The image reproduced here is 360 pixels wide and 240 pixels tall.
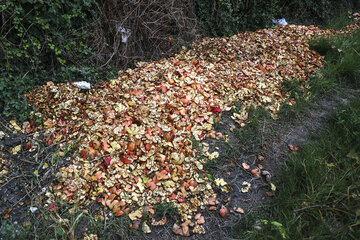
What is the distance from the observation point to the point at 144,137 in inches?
89.7

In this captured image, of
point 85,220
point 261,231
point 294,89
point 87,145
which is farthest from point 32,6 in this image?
point 294,89

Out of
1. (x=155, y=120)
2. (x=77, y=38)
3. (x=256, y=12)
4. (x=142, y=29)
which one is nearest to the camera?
(x=155, y=120)

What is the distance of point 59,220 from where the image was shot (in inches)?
70.1

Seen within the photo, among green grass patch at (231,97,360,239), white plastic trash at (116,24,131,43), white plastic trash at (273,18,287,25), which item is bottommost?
green grass patch at (231,97,360,239)

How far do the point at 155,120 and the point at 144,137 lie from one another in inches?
10.0

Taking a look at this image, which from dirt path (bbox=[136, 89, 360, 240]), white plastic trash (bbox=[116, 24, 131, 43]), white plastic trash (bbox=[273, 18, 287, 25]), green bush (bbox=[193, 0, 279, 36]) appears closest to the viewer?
dirt path (bbox=[136, 89, 360, 240])

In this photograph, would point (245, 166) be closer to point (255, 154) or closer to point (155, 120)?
point (255, 154)

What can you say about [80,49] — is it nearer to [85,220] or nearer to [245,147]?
[85,220]

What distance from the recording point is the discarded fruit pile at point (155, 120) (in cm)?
201

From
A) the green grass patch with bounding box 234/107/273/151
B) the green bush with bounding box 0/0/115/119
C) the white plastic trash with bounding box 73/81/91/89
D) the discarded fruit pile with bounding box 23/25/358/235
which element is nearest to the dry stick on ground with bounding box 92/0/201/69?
the green bush with bounding box 0/0/115/119

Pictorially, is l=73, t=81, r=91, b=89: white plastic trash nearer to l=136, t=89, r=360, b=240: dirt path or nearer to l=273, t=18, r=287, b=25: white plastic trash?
l=136, t=89, r=360, b=240: dirt path

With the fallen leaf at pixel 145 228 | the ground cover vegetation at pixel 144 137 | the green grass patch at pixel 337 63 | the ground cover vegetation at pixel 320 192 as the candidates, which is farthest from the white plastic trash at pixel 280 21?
the fallen leaf at pixel 145 228

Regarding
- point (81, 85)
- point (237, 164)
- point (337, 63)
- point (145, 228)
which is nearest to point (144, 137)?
point (145, 228)

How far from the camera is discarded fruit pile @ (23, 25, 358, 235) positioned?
2.01 metres
